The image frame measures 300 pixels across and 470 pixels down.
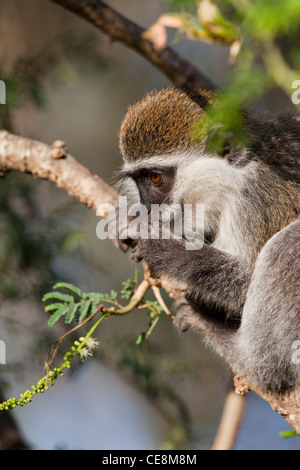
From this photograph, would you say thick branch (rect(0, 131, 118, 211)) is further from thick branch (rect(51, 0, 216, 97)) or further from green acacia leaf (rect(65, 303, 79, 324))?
green acacia leaf (rect(65, 303, 79, 324))

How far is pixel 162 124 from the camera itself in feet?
11.2

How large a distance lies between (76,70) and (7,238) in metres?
1.66

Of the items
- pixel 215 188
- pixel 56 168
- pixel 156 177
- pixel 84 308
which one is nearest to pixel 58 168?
pixel 56 168

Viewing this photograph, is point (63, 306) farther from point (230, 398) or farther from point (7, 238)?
point (230, 398)

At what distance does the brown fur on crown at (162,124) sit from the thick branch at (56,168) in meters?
0.31

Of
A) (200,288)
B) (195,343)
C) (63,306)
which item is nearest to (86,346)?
(63,306)

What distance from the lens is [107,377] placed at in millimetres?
8242

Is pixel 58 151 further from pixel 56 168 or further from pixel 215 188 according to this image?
→ pixel 215 188

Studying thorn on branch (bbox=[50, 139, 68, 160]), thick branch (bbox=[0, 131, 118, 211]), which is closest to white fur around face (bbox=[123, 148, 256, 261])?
thick branch (bbox=[0, 131, 118, 211])

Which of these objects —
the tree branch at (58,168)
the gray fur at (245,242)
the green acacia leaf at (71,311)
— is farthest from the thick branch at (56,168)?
the green acacia leaf at (71,311)

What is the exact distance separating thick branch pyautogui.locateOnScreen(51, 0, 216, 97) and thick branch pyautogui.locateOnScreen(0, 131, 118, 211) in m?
0.86

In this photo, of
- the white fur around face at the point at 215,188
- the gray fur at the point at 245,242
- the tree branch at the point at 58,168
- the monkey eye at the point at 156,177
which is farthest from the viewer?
the tree branch at the point at 58,168

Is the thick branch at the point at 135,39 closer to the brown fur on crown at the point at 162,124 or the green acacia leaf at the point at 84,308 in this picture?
the brown fur on crown at the point at 162,124

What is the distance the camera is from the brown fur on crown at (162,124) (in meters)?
3.37
